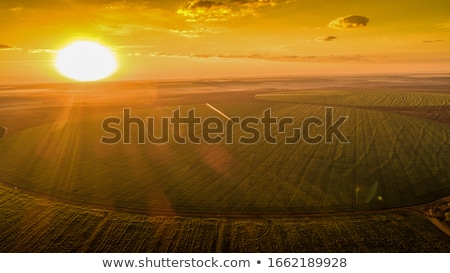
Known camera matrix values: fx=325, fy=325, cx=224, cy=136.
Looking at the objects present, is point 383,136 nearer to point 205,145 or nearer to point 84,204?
point 205,145

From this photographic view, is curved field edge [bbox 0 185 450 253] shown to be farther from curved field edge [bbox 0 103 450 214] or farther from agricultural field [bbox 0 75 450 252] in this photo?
curved field edge [bbox 0 103 450 214]

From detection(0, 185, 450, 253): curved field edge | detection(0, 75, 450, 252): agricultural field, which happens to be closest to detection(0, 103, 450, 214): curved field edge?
detection(0, 75, 450, 252): agricultural field

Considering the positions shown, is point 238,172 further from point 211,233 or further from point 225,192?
point 211,233

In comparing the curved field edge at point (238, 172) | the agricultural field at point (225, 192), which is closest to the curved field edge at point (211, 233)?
the agricultural field at point (225, 192)

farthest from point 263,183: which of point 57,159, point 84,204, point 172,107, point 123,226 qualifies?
point 172,107

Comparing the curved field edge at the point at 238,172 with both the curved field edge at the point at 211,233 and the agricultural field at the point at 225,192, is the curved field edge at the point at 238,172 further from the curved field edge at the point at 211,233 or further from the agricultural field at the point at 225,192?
the curved field edge at the point at 211,233

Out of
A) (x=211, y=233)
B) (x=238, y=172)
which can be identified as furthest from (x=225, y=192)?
(x=211, y=233)
